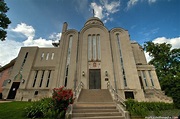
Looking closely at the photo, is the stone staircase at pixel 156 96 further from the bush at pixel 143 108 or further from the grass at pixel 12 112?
the grass at pixel 12 112

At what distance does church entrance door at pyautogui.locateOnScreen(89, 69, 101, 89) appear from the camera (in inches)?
575

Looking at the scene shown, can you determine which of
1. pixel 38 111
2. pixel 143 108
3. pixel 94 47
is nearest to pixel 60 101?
pixel 38 111

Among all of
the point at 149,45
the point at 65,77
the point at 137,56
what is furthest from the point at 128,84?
the point at 149,45

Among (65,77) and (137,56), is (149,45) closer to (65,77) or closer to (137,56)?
(137,56)

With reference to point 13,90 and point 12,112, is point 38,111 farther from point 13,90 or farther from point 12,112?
point 13,90

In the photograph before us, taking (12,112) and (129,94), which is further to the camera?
(129,94)

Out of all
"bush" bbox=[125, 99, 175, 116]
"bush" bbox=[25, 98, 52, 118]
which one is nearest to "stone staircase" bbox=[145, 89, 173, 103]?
"bush" bbox=[125, 99, 175, 116]

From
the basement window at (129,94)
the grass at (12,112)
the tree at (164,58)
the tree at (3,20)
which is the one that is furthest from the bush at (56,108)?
the tree at (164,58)

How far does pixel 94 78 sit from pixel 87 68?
1.98 metres

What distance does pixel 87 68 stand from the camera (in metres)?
15.7

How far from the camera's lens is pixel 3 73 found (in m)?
22.6

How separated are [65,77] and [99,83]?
18.1 feet

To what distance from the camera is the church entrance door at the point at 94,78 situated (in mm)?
14601

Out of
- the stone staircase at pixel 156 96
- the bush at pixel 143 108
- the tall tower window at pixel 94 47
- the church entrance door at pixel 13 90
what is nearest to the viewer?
the bush at pixel 143 108
